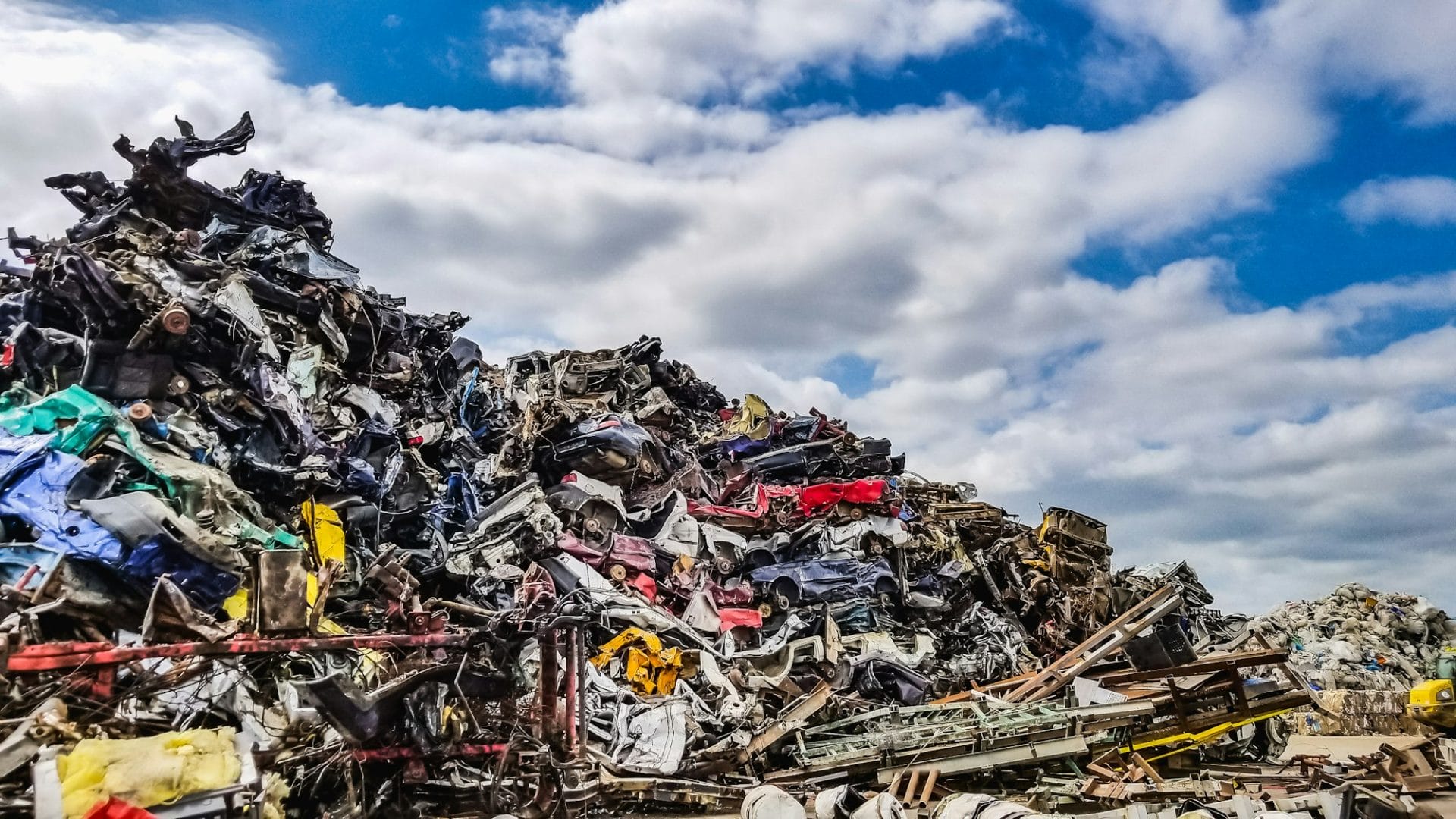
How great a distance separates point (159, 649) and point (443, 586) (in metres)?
6.73

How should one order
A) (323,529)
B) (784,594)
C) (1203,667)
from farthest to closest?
1. (784,594)
2. (1203,667)
3. (323,529)

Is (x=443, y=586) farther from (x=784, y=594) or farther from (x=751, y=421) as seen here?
(x=751, y=421)

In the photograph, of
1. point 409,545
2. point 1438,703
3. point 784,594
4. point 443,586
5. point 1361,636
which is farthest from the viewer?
point 1361,636

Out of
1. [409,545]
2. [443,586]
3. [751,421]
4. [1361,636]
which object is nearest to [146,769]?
[443,586]

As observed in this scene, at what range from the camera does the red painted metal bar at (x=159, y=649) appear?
4648mm

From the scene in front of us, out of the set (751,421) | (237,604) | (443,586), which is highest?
(751,421)

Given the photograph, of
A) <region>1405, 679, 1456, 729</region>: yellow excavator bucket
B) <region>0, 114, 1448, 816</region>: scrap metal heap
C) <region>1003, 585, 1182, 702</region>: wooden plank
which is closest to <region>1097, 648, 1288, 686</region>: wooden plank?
<region>0, 114, 1448, 816</region>: scrap metal heap

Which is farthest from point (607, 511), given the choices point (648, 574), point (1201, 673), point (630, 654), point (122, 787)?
point (122, 787)

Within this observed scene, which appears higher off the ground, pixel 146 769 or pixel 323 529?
pixel 323 529

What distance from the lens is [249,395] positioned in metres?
10.4

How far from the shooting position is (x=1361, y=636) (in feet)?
74.1

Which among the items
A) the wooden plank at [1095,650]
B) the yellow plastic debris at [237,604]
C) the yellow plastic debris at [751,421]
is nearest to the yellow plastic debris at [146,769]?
the yellow plastic debris at [237,604]

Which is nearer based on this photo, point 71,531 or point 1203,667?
point 71,531

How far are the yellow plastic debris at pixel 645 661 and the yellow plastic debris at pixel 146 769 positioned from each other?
5920mm
